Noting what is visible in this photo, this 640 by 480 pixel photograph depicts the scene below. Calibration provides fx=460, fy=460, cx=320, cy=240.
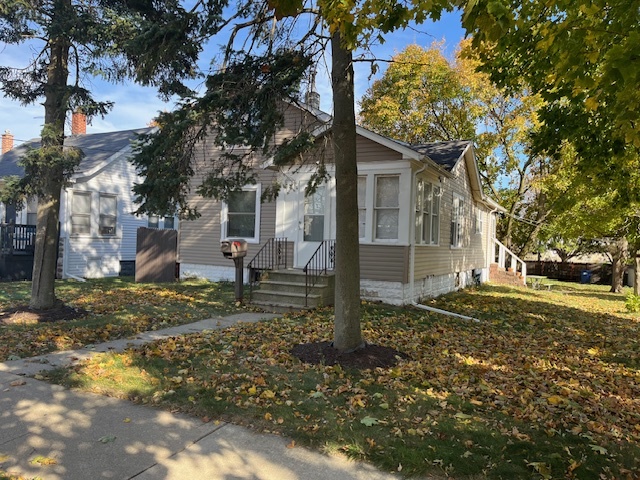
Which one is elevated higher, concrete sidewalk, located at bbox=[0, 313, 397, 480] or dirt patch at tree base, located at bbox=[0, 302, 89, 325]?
dirt patch at tree base, located at bbox=[0, 302, 89, 325]

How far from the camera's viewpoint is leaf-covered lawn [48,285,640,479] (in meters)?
3.59

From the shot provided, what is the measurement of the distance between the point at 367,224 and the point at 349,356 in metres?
5.53

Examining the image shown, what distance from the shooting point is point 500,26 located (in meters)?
3.54

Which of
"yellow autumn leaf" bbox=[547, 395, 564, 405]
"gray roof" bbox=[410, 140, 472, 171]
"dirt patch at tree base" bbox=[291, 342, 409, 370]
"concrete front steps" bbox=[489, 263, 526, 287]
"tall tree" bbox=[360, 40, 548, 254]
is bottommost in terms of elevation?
"yellow autumn leaf" bbox=[547, 395, 564, 405]

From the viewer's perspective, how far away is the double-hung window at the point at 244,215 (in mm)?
13391

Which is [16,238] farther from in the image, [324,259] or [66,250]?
[324,259]

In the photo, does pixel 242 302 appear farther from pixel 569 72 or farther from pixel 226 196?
pixel 569 72

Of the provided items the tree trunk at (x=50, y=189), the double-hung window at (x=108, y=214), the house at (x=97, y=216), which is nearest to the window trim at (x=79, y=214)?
the house at (x=97, y=216)

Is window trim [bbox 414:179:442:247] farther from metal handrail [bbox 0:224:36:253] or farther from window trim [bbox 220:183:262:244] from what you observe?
metal handrail [bbox 0:224:36:253]

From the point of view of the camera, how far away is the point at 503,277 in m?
22.8

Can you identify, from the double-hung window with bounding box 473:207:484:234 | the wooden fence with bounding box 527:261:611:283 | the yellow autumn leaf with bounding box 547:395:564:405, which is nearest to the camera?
the yellow autumn leaf with bounding box 547:395:564:405

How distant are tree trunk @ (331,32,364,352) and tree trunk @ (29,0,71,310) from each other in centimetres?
519

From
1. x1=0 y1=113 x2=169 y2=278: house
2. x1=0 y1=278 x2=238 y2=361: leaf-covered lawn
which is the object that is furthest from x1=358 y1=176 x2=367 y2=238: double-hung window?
x1=0 y1=113 x2=169 y2=278: house

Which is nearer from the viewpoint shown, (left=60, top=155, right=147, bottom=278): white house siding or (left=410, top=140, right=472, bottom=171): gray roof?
(left=410, top=140, right=472, bottom=171): gray roof
